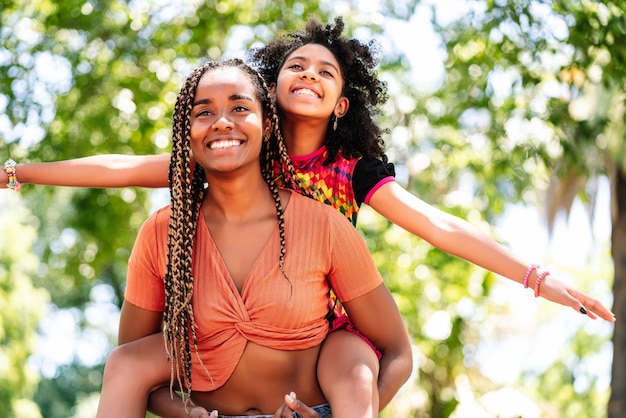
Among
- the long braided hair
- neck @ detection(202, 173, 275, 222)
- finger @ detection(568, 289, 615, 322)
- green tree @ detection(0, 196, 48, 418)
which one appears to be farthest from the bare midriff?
green tree @ detection(0, 196, 48, 418)

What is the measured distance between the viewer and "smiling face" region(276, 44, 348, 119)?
11.5 feet

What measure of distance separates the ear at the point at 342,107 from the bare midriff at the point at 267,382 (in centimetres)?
112

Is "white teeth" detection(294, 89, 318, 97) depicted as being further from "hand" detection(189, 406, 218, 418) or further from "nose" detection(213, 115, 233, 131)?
"hand" detection(189, 406, 218, 418)

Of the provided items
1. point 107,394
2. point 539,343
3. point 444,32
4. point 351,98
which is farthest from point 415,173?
point 539,343

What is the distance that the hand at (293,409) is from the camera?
271 cm

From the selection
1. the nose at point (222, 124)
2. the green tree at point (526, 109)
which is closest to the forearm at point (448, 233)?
the nose at point (222, 124)

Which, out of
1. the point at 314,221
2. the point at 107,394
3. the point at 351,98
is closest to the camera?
the point at 107,394

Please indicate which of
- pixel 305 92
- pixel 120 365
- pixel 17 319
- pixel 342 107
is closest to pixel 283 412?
pixel 120 365

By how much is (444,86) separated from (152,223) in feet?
20.6

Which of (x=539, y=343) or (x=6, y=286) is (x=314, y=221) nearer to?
(x=6, y=286)

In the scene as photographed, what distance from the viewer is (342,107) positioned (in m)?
3.77

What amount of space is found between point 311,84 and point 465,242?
0.87 meters

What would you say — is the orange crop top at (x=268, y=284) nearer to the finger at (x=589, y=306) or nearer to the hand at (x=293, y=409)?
the hand at (x=293, y=409)

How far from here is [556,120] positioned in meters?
7.07
